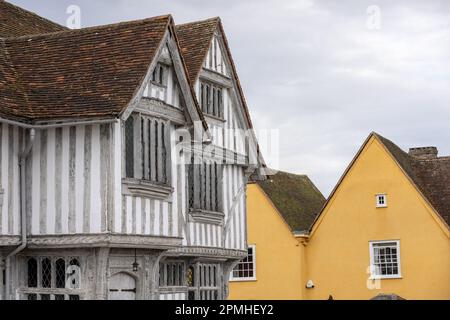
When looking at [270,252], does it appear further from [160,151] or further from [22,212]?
[22,212]

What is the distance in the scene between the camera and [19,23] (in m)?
22.4

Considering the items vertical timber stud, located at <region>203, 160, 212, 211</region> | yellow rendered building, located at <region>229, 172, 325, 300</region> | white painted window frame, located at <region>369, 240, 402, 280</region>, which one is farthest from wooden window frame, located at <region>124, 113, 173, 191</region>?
yellow rendered building, located at <region>229, 172, 325, 300</region>

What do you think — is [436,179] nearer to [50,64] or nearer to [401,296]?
[401,296]

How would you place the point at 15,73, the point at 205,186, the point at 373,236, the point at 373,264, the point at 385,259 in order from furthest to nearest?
the point at 373,236, the point at 373,264, the point at 385,259, the point at 205,186, the point at 15,73

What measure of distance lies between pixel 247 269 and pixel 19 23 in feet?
51.7

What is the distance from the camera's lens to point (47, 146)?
18047 millimetres

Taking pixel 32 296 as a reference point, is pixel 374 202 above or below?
above

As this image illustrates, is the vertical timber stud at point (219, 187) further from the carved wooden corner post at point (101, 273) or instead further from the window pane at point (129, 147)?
the carved wooden corner post at point (101, 273)

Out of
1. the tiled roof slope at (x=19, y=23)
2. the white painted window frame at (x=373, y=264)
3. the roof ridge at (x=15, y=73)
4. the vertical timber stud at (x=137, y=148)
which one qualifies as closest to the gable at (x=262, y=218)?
the white painted window frame at (x=373, y=264)

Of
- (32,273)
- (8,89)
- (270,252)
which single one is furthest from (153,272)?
(270,252)

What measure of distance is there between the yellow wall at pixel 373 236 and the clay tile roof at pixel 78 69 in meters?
16.3

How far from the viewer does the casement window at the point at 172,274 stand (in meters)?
21.5
